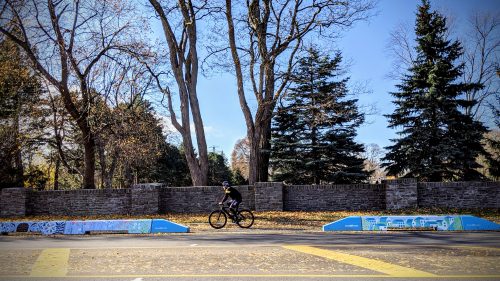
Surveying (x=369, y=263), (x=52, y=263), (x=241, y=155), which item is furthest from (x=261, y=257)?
(x=241, y=155)

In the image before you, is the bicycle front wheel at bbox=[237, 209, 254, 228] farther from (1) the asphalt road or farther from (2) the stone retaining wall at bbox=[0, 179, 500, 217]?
(2) the stone retaining wall at bbox=[0, 179, 500, 217]

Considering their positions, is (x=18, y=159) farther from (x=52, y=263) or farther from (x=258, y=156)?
(x=52, y=263)

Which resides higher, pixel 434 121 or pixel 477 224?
pixel 434 121

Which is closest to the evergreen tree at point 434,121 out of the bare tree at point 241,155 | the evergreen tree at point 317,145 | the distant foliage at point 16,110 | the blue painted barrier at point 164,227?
the evergreen tree at point 317,145

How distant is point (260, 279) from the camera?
6637 mm

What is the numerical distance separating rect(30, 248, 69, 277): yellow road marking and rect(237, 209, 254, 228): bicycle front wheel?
21.0 feet

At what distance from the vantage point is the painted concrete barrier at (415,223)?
13.3 metres

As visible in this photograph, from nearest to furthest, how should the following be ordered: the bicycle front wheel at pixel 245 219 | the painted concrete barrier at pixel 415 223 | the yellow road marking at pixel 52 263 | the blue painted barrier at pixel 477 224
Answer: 1. the yellow road marking at pixel 52 263
2. the blue painted barrier at pixel 477 224
3. the painted concrete barrier at pixel 415 223
4. the bicycle front wheel at pixel 245 219

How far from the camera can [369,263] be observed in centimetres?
776

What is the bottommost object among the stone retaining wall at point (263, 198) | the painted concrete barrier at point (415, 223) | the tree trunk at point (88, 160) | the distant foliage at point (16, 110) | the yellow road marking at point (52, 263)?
the yellow road marking at point (52, 263)

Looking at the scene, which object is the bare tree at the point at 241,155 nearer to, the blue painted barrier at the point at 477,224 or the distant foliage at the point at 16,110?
the distant foliage at the point at 16,110

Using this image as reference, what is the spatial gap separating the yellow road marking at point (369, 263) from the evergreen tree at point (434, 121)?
19142mm

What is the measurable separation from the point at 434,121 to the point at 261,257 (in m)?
22.0

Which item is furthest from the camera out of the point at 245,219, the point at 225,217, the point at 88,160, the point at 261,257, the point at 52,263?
the point at 88,160
